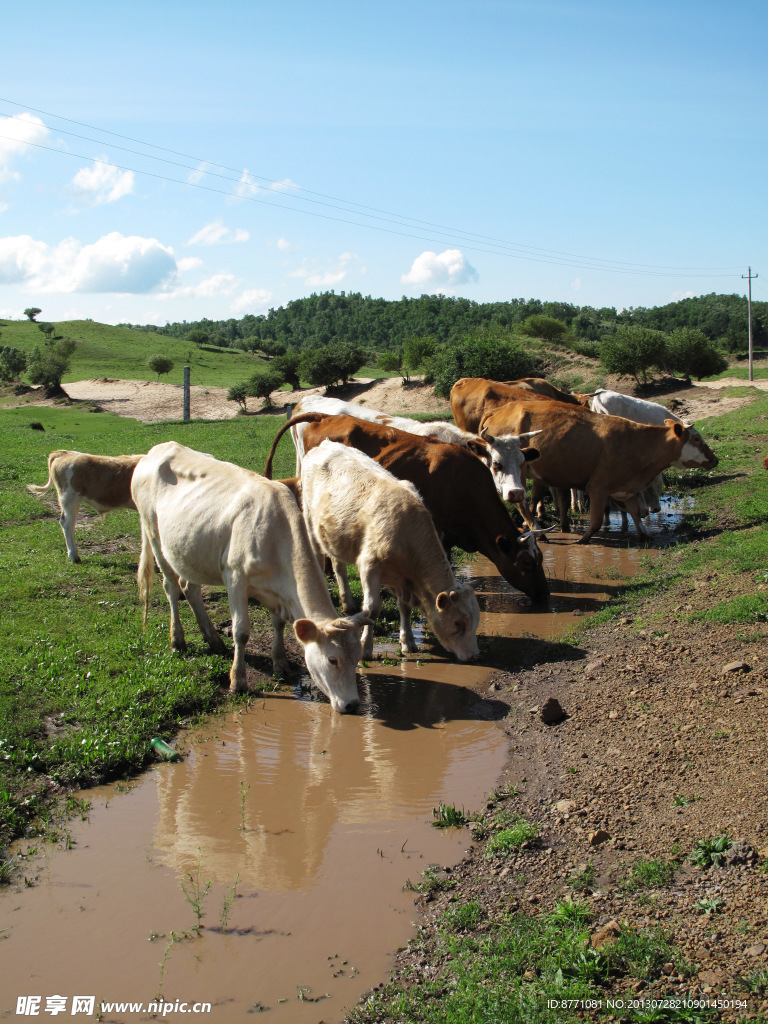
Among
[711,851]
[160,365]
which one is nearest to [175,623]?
[711,851]

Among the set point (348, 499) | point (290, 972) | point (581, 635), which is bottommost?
point (290, 972)

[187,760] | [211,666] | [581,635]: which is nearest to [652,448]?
[581,635]

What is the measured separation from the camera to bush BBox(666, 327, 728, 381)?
3812cm

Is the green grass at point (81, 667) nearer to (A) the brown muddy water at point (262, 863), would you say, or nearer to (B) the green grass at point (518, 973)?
(A) the brown muddy water at point (262, 863)

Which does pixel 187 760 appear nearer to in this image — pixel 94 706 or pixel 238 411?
pixel 94 706

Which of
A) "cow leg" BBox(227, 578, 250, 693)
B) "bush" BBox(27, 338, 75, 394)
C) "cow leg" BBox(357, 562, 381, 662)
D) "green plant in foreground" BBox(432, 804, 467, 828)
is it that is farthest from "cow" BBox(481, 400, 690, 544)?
"bush" BBox(27, 338, 75, 394)

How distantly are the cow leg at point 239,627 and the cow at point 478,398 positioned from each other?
823cm

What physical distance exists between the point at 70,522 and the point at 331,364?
116ft

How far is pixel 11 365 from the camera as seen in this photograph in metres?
48.0

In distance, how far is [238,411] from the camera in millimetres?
40938

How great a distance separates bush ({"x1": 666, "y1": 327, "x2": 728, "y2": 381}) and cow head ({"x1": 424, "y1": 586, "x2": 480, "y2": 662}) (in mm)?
33334

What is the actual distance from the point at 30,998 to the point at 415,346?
41720 millimetres

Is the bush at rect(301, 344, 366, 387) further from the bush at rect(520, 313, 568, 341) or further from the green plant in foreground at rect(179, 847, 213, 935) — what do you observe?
the green plant in foreground at rect(179, 847, 213, 935)

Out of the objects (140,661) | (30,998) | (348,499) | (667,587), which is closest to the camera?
(30,998)
